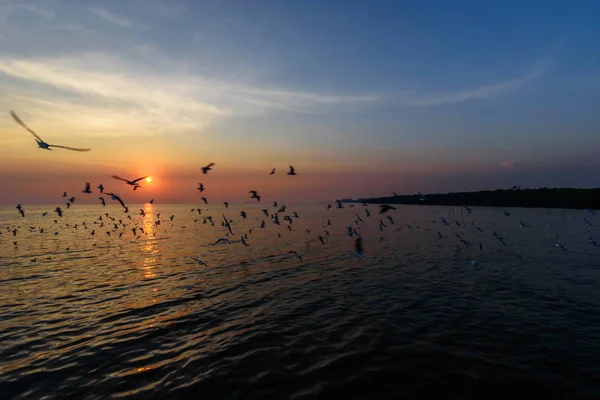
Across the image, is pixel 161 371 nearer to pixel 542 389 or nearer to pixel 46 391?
pixel 46 391

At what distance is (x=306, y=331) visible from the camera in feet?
46.6

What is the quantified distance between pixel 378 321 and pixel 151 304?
13.9 meters

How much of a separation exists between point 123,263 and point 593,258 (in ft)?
163

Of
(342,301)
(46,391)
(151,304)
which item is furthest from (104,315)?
(342,301)

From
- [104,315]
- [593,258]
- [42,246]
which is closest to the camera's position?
[104,315]

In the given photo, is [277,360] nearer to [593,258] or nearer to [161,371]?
[161,371]

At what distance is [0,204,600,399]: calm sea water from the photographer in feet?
32.9

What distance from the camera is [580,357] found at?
444 inches

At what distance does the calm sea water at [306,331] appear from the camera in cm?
1002

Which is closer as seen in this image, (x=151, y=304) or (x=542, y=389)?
(x=542, y=389)

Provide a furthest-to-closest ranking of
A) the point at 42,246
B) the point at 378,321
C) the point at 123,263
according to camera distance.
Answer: the point at 42,246 < the point at 123,263 < the point at 378,321

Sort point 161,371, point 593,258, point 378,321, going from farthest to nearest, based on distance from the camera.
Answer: point 593,258
point 378,321
point 161,371

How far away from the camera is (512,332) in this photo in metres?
13.5

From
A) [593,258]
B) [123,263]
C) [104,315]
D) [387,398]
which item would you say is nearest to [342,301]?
[387,398]
